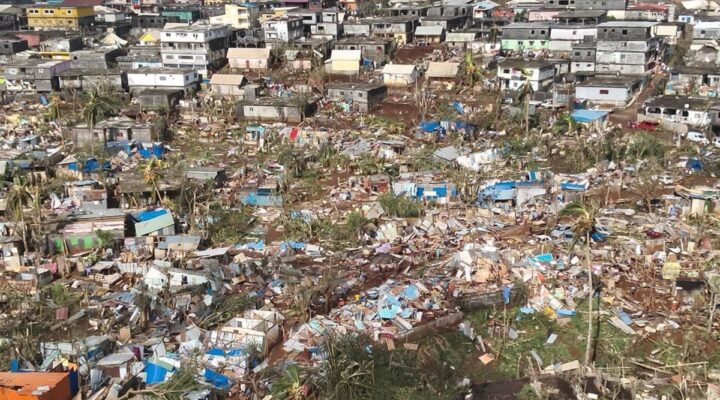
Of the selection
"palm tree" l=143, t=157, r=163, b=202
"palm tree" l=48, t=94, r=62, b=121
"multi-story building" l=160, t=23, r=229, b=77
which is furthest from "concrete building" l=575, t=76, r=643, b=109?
"palm tree" l=48, t=94, r=62, b=121

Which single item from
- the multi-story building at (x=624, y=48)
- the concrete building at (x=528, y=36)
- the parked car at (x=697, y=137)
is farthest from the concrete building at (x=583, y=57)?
the parked car at (x=697, y=137)

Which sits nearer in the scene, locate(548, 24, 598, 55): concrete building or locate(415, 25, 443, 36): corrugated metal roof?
locate(548, 24, 598, 55): concrete building

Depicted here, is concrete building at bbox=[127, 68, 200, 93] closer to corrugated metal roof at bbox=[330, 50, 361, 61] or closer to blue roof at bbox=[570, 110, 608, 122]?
corrugated metal roof at bbox=[330, 50, 361, 61]

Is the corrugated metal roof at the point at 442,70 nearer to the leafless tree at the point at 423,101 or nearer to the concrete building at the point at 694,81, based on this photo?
the leafless tree at the point at 423,101

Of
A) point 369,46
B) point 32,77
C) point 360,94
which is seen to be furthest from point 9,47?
point 360,94

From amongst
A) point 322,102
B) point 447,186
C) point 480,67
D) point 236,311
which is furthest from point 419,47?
point 236,311

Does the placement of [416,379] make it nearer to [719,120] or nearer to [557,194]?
[557,194]
